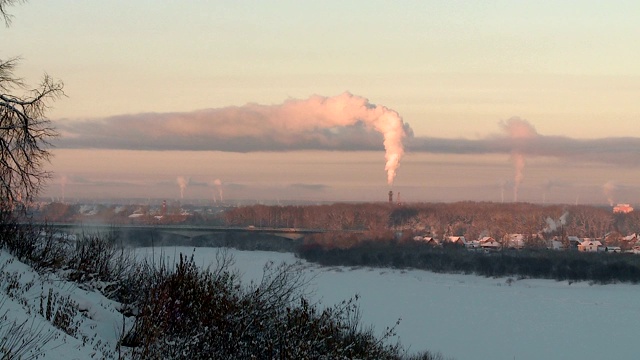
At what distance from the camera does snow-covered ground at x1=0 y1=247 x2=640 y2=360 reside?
3941 centimetres

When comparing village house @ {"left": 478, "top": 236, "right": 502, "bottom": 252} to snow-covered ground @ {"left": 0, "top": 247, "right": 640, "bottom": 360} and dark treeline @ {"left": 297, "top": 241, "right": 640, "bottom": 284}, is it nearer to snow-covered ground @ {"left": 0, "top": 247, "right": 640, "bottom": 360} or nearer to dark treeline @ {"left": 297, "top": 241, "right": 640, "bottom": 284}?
dark treeline @ {"left": 297, "top": 241, "right": 640, "bottom": 284}

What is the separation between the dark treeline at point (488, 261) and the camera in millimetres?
73062

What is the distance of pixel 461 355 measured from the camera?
124 feet

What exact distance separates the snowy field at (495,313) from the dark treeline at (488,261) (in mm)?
2856

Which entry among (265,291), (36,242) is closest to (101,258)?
(36,242)

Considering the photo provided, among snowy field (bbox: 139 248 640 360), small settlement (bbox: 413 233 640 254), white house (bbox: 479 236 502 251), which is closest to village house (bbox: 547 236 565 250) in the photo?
small settlement (bbox: 413 233 640 254)

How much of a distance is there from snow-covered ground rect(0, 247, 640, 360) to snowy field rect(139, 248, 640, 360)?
0.05 m

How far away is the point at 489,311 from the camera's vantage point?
176ft

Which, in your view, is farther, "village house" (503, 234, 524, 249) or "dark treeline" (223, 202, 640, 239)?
"dark treeline" (223, 202, 640, 239)

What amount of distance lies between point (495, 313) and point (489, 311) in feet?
2.32

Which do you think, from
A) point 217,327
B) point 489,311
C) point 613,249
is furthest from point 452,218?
point 217,327

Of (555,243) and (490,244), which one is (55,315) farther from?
(555,243)

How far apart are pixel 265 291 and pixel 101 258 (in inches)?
162

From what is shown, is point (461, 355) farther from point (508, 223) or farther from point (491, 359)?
point (508, 223)
